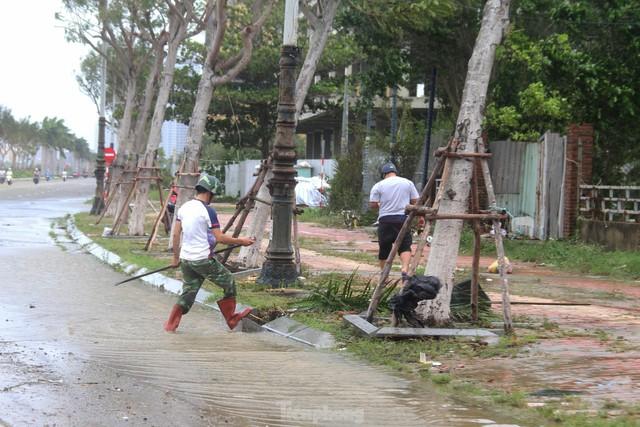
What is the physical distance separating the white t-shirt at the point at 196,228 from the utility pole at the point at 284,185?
2965 mm

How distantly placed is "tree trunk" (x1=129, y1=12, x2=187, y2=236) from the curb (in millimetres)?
1651

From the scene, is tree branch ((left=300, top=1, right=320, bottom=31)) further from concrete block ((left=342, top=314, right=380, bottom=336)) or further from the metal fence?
concrete block ((left=342, top=314, right=380, bottom=336))

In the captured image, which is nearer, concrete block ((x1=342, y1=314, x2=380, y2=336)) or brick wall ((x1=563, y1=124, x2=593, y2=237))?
concrete block ((x1=342, y1=314, x2=380, y2=336))

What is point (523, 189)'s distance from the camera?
2153cm

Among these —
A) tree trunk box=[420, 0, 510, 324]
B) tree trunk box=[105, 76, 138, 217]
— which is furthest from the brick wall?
tree trunk box=[105, 76, 138, 217]

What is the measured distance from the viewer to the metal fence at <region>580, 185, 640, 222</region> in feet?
57.2

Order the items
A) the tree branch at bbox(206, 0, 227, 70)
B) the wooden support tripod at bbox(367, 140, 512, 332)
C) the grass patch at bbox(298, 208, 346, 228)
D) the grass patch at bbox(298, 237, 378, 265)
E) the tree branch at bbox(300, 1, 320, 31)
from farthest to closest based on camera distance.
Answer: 1. the grass patch at bbox(298, 208, 346, 228)
2. the grass patch at bbox(298, 237, 378, 265)
3. the tree branch at bbox(206, 0, 227, 70)
4. the tree branch at bbox(300, 1, 320, 31)
5. the wooden support tripod at bbox(367, 140, 512, 332)

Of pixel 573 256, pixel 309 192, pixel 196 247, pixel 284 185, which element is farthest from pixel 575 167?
pixel 309 192

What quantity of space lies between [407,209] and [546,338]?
1858 mm

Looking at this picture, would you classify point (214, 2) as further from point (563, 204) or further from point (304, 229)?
point (304, 229)

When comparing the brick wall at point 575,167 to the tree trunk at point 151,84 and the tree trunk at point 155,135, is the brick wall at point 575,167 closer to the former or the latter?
the tree trunk at point 155,135

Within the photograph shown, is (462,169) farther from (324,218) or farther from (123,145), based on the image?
(123,145)

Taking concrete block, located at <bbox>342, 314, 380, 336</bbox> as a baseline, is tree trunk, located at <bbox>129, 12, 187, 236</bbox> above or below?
above

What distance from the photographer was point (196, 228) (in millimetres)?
9398
